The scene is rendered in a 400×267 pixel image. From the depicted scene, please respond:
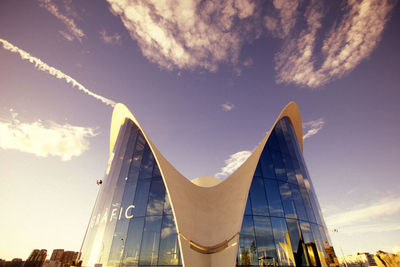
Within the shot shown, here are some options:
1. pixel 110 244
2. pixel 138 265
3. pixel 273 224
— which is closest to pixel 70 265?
pixel 110 244

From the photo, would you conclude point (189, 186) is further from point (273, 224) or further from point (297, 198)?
point (297, 198)

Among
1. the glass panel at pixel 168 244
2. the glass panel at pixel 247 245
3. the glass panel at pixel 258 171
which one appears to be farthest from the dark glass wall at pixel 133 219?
the glass panel at pixel 258 171

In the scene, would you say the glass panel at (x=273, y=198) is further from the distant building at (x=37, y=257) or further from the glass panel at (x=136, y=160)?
the distant building at (x=37, y=257)

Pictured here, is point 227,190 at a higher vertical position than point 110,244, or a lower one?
higher

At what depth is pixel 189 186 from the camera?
53.7 ft

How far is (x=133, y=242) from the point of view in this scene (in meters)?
12.8

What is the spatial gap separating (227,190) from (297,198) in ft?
18.6

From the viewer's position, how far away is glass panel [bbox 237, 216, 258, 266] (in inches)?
467

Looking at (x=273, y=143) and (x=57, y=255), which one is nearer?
(x=273, y=143)

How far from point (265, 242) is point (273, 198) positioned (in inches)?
126

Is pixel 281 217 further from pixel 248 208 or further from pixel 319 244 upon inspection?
Result: pixel 319 244

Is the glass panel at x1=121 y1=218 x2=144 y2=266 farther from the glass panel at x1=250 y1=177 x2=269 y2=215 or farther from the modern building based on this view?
the glass panel at x1=250 y1=177 x2=269 y2=215

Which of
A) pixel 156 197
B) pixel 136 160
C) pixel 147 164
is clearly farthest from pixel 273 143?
pixel 136 160

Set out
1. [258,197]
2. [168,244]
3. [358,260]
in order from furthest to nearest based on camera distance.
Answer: [358,260] → [258,197] → [168,244]
